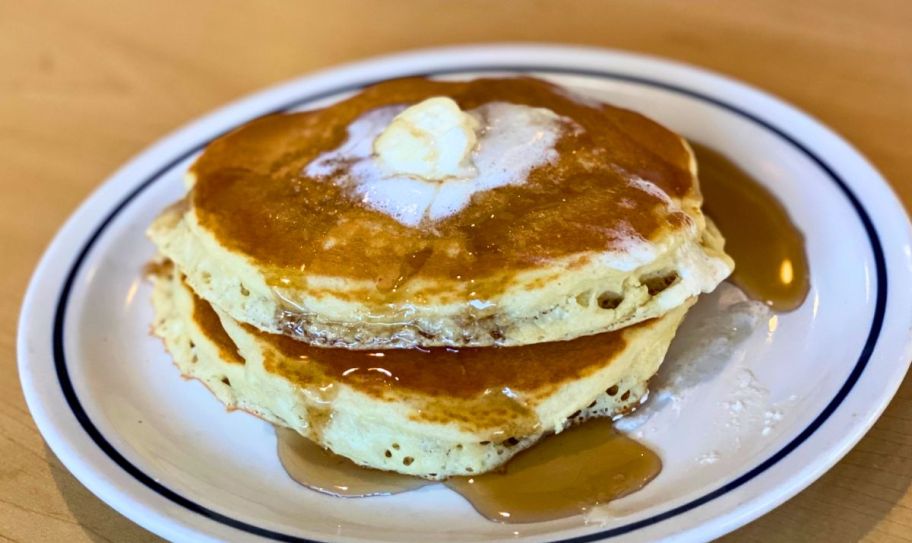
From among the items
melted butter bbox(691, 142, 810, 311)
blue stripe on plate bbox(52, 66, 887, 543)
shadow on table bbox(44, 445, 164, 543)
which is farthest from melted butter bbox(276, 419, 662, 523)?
melted butter bbox(691, 142, 810, 311)

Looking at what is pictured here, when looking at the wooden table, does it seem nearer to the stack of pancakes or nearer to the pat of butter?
the stack of pancakes

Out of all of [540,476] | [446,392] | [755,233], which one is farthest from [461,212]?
[755,233]

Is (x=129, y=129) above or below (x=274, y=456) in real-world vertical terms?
above

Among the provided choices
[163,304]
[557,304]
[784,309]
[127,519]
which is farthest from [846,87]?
[127,519]

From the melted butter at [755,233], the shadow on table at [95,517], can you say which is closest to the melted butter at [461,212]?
the melted butter at [755,233]

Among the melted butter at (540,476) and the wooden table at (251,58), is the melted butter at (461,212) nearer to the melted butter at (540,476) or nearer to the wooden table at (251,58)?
the melted butter at (540,476)

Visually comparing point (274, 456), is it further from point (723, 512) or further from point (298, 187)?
point (723, 512)
